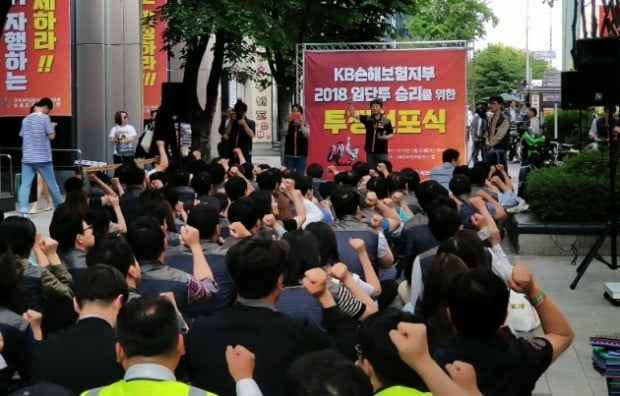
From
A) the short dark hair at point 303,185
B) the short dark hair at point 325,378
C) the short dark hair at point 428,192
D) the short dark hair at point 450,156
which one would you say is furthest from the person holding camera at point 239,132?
the short dark hair at point 325,378

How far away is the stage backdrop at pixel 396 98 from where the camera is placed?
1889cm

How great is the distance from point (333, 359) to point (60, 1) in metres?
Answer: 17.0

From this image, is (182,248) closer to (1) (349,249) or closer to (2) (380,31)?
(1) (349,249)

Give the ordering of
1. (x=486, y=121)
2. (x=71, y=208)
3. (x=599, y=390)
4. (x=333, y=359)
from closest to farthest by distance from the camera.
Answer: (x=333, y=359), (x=599, y=390), (x=71, y=208), (x=486, y=121)

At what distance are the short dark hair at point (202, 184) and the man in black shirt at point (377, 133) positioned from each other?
753cm

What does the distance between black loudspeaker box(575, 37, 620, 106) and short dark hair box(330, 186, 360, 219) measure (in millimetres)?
3900

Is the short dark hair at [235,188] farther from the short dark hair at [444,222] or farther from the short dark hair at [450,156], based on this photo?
the short dark hair at [450,156]

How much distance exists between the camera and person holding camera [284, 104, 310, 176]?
60.8 ft

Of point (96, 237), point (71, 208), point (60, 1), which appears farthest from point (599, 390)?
point (60, 1)

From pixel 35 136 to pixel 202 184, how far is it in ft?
19.0

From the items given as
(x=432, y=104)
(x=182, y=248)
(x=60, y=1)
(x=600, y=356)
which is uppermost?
(x=60, y=1)

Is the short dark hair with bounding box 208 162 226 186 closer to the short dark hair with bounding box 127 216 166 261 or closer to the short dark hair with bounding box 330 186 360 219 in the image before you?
the short dark hair with bounding box 330 186 360 219

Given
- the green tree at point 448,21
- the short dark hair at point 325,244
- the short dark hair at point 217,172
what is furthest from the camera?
the green tree at point 448,21

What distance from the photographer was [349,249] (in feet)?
24.3
